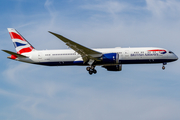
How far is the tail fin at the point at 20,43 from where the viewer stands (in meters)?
53.5

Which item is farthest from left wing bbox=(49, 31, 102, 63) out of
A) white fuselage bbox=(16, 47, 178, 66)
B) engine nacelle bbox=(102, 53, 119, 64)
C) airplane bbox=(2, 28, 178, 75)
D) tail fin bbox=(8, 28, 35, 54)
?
tail fin bbox=(8, 28, 35, 54)

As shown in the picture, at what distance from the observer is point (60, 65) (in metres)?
50.2

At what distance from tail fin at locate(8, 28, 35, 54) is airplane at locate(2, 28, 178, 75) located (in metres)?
1.79

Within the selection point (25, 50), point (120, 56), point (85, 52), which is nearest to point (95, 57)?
point (85, 52)

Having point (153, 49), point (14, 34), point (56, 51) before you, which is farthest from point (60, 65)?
point (153, 49)

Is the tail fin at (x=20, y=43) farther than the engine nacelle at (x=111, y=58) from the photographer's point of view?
Yes

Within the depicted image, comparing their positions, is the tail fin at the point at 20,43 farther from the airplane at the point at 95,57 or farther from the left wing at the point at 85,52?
the left wing at the point at 85,52

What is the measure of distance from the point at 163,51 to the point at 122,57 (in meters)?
7.20

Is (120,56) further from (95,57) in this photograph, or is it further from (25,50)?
(25,50)

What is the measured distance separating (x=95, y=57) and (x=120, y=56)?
4282mm

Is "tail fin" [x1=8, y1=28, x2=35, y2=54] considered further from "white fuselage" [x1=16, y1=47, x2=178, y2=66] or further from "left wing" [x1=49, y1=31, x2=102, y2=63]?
"left wing" [x1=49, y1=31, x2=102, y2=63]

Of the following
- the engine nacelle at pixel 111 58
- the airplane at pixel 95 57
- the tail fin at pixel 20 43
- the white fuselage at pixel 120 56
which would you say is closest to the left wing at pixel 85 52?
the airplane at pixel 95 57

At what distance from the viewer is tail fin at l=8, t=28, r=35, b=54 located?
53531mm

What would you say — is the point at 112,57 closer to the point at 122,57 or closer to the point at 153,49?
the point at 122,57
